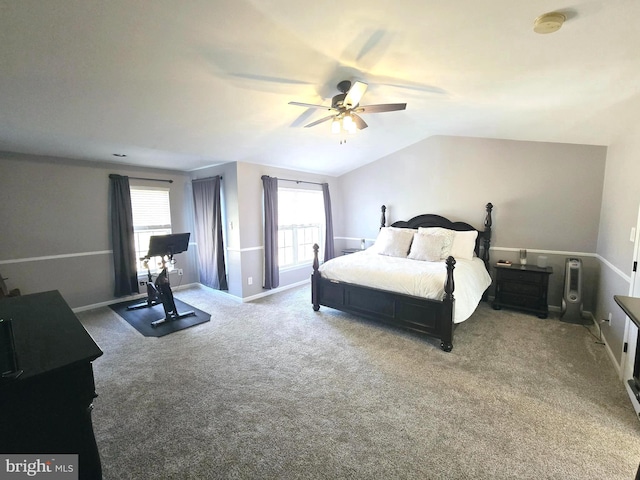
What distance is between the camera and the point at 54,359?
114 centimetres

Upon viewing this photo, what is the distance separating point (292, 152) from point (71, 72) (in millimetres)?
2735

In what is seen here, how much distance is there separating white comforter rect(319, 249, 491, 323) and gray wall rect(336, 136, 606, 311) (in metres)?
0.87

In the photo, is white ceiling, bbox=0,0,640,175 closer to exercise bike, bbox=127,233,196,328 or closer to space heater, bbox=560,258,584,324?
exercise bike, bbox=127,233,196,328

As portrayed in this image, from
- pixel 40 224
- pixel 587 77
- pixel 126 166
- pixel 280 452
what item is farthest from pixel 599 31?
pixel 40 224

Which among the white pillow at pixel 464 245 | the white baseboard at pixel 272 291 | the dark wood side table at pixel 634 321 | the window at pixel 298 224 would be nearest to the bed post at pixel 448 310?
the dark wood side table at pixel 634 321

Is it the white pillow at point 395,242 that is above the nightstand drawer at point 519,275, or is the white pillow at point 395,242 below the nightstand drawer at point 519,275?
above

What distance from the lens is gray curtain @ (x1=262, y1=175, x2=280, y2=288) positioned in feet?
15.3

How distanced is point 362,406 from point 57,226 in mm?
4740

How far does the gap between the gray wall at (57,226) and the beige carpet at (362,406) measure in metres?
1.41

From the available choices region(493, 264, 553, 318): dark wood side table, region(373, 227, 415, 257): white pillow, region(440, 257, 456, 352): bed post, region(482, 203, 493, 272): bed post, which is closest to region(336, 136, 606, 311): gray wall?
region(482, 203, 493, 272): bed post

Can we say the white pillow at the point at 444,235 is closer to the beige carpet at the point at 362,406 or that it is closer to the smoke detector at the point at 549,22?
the beige carpet at the point at 362,406

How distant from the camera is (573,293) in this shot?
3.53 meters

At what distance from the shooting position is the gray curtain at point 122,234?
439 cm

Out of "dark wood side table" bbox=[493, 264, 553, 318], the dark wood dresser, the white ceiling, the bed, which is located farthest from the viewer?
"dark wood side table" bbox=[493, 264, 553, 318]
